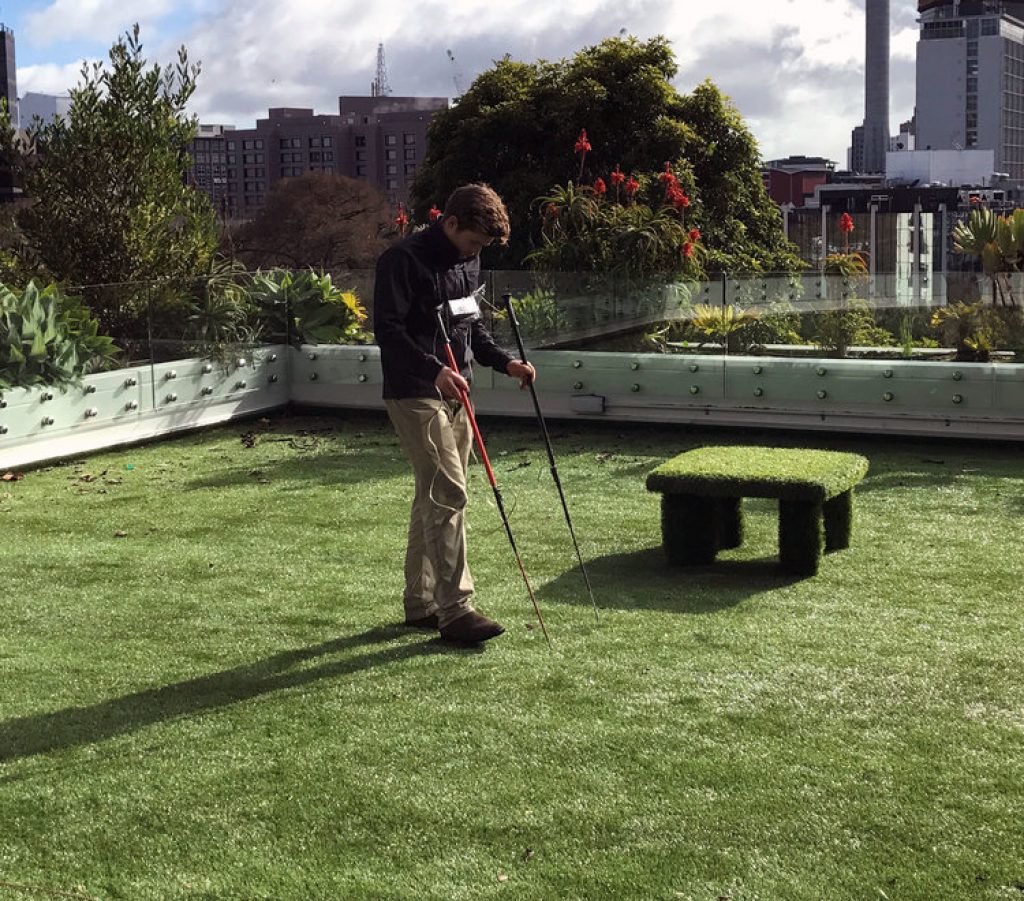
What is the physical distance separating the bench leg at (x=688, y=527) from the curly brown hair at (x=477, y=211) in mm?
1936

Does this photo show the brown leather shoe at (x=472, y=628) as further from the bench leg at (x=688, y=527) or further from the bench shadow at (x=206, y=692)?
the bench leg at (x=688, y=527)

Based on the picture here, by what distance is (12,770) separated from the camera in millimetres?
4469

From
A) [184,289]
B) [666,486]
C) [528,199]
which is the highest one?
[528,199]

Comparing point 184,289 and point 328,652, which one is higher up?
point 184,289

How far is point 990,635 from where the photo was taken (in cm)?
580

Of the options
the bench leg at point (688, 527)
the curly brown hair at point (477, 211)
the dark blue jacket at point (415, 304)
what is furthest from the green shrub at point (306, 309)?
the curly brown hair at point (477, 211)

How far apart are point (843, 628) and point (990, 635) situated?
56cm

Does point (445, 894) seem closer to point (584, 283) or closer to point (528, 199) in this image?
point (584, 283)

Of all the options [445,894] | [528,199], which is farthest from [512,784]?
[528,199]

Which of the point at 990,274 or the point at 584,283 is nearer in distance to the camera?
the point at 990,274

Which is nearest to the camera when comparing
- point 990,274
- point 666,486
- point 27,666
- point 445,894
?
point 445,894

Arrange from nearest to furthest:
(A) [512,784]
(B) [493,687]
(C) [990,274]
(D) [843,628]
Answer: (A) [512,784] → (B) [493,687] → (D) [843,628] → (C) [990,274]

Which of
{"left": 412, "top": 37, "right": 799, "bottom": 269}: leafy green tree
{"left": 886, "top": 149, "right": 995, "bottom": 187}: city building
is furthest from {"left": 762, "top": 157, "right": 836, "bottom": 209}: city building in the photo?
{"left": 412, "top": 37, "right": 799, "bottom": 269}: leafy green tree

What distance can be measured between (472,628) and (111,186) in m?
9.49
